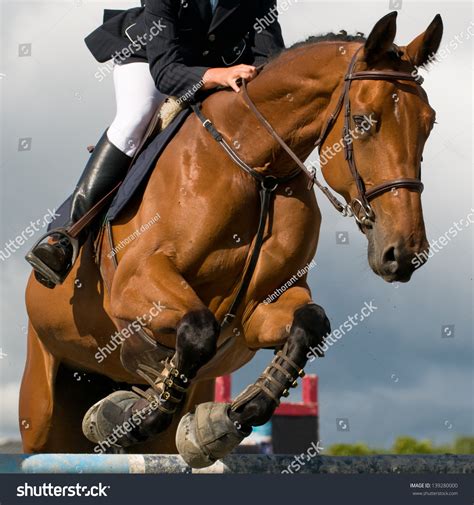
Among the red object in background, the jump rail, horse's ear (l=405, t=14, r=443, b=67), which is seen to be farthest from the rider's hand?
the red object in background

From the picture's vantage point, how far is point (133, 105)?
616 centimetres

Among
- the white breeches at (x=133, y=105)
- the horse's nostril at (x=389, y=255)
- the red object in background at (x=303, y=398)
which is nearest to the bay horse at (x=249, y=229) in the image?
the horse's nostril at (x=389, y=255)

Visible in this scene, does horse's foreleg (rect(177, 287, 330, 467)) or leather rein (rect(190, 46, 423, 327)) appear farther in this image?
horse's foreleg (rect(177, 287, 330, 467))

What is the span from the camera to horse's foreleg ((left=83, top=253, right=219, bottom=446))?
Answer: 5.20 metres

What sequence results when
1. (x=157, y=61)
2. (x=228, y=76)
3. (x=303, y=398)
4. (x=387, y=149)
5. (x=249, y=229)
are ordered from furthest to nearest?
(x=303, y=398), (x=157, y=61), (x=228, y=76), (x=249, y=229), (x=387, y=149)

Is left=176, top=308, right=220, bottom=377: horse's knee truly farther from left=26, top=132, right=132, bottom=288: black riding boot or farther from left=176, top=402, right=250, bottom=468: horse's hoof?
left=26, top=132, right=132, bottom=288: black riding boot

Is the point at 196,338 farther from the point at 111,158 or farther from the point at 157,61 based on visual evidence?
the point at 157,61

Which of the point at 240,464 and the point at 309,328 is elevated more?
the point at 309,328

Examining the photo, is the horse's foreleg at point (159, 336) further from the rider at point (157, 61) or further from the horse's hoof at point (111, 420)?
the rider at point (157, 61)

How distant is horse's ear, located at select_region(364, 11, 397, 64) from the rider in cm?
80

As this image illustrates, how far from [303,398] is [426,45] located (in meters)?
12.0

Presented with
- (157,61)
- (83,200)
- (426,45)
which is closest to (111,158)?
(83,200)

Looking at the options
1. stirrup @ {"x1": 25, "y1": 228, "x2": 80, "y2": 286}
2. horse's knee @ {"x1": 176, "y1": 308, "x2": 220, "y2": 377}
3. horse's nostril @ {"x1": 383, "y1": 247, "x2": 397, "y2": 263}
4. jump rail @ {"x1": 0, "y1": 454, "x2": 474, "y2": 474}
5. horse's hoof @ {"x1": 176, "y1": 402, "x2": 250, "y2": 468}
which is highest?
stirrup @ {"x1": 25, "y1": 228, "x2": 80, "y2": 286}

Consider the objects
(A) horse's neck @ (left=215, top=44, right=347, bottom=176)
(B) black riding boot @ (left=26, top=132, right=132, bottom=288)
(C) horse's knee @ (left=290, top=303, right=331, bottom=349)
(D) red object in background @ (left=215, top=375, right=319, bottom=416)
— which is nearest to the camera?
(C) horse's knee @ (left=290, top=303, right=331, bottom=349)
